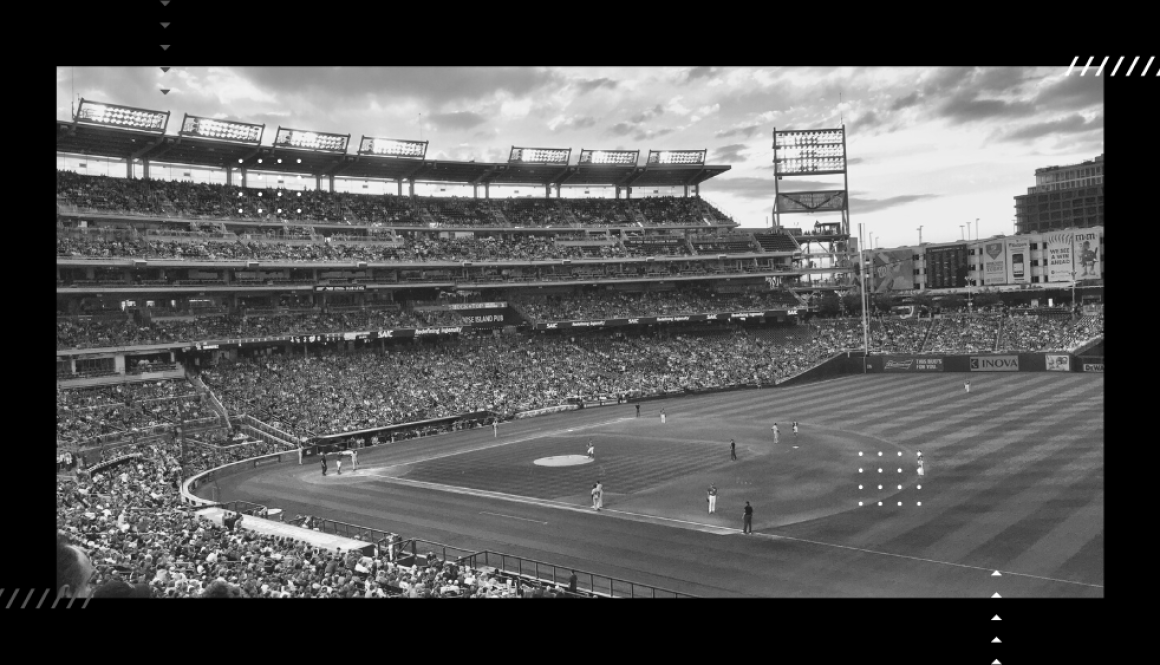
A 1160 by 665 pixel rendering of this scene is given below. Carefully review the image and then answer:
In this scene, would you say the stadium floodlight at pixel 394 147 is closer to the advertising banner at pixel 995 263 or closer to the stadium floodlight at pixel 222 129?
the stadium floodlight at pixel 222 129

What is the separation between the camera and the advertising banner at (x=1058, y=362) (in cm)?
5541

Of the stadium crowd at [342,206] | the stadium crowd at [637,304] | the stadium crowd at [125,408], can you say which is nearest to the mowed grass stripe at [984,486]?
the stadium crowd at [125,408]

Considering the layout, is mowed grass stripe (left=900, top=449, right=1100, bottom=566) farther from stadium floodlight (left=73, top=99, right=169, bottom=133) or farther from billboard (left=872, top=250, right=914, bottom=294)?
billboard (left=872, top=250, right=914, bottom=294)

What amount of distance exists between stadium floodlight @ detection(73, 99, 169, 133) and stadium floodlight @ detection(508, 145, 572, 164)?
29461 mm

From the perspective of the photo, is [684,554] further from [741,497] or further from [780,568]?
[741,497]

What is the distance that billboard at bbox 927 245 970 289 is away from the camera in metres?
86.6

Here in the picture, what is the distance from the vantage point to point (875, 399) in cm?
4791

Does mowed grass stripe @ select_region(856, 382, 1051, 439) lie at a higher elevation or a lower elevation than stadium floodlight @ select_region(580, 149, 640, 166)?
lower

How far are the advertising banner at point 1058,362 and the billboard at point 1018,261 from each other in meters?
24.5

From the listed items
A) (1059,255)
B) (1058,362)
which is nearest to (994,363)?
(1058,362)

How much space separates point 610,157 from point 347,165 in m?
26.2

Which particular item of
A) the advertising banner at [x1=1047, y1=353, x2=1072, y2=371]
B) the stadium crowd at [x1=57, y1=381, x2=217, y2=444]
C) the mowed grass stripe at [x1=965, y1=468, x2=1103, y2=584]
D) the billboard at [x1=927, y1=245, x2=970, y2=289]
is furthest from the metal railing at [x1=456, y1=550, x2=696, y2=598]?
the billboard at [x1=927, y1=245, x2=970, y2=289]
